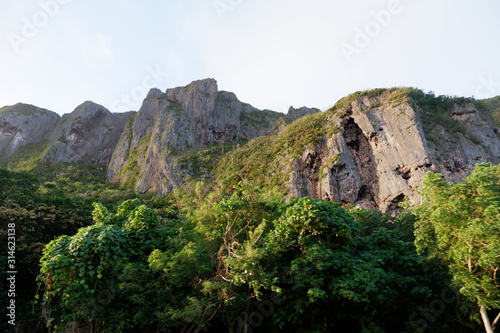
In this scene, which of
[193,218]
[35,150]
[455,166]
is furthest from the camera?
[35,150]

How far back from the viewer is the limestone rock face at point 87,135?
5269 centimetres

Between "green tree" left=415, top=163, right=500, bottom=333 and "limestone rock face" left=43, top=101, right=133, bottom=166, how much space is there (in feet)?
186

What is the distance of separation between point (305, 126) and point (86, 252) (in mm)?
29572

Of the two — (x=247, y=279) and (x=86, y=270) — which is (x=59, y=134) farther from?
(x=247, y=279)

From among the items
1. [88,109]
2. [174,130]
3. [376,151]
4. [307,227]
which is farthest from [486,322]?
[88,109]

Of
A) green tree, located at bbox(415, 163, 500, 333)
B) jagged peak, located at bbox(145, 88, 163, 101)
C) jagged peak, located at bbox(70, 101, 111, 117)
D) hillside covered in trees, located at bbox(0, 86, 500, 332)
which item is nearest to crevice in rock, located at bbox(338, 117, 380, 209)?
hillside covered in trees, located at bbox(0, 86, 500, 332)

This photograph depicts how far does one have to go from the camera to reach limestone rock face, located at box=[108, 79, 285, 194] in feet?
132

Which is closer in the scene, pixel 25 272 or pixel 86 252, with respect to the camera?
pixel 86 252

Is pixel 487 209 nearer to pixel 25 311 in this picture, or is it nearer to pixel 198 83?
pixel 25 311

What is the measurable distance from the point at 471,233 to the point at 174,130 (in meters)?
42.7

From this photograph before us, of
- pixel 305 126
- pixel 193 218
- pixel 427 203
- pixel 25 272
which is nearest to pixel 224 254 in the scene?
pixel 193 218

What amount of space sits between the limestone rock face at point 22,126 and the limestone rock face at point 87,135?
7.54 feet

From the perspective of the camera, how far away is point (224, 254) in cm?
908

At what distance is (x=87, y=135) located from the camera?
57.5m
